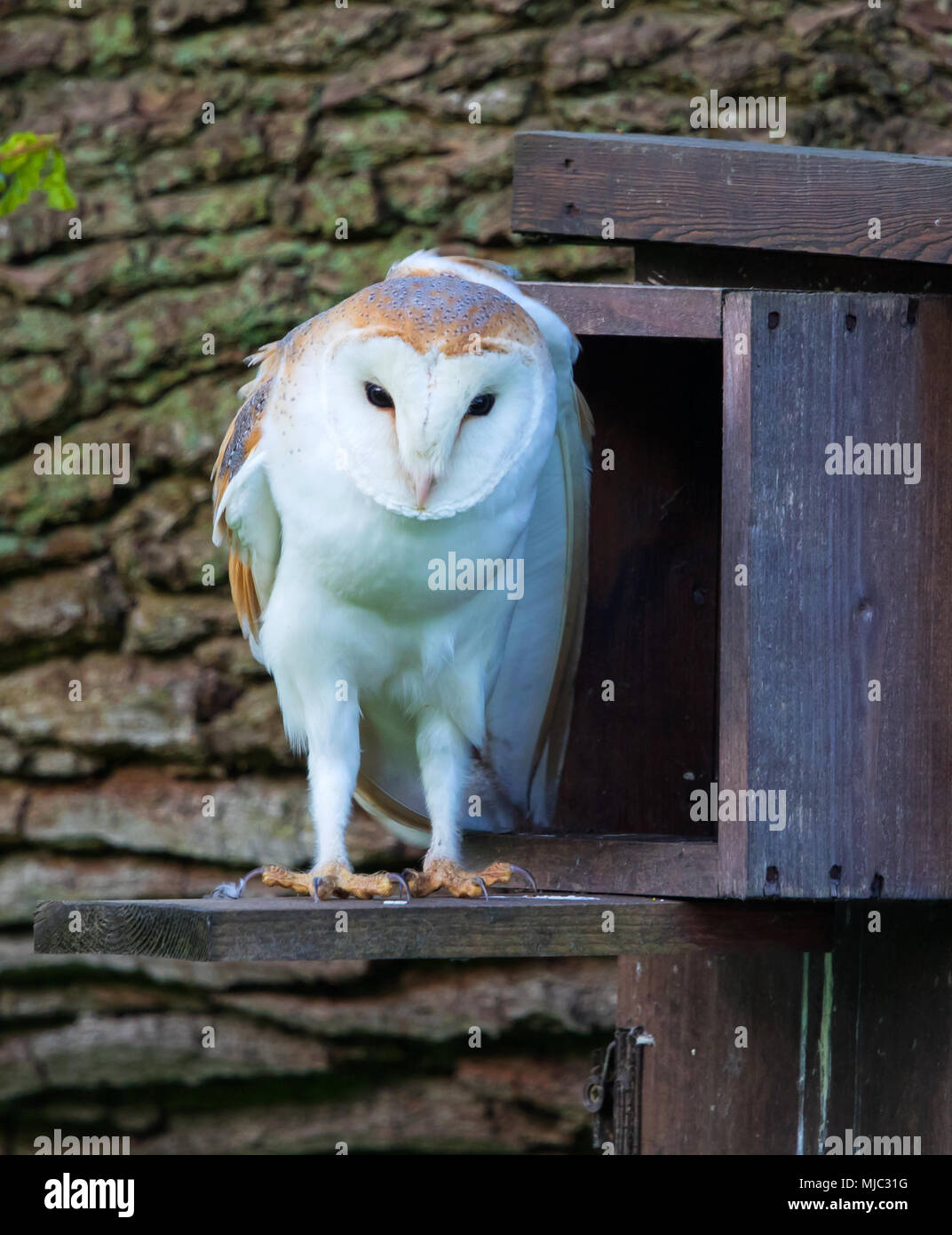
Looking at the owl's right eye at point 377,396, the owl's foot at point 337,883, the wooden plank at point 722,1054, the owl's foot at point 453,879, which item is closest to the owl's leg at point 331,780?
the owl's foot at point 337,883

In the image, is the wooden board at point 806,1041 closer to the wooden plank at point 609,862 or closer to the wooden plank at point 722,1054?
the wooden plank at point 722,1054

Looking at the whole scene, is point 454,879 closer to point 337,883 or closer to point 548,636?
point 337,883

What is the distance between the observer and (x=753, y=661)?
8.80 feet

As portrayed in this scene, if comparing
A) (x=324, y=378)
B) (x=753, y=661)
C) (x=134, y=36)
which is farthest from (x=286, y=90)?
(x=753, y=661)

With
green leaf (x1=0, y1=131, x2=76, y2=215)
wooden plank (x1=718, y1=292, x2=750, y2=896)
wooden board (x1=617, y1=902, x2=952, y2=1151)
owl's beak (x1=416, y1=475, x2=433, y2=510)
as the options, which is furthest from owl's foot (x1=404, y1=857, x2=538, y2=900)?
green leaf (x1=0, y1=131, x2=76, y2=215)

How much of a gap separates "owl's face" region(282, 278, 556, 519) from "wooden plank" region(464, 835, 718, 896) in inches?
25.9

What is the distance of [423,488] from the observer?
2.51m

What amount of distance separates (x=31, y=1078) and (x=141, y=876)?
0.61m

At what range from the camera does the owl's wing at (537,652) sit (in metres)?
2.98

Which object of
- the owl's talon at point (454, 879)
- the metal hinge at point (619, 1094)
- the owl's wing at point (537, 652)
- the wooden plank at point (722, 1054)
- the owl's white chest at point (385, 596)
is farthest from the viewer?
the metal hinge at point (619, 1094)

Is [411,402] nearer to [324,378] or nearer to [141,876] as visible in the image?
[324,378]

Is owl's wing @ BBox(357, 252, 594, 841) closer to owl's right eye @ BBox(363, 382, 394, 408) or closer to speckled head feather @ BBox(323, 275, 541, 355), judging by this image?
speckled head feather @ BBox(323, 275, 541, 355)

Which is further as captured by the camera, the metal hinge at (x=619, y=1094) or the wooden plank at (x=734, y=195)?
the metal hinge at (x=619, y=1094)

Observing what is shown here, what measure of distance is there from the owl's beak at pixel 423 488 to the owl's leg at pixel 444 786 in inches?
20.7
